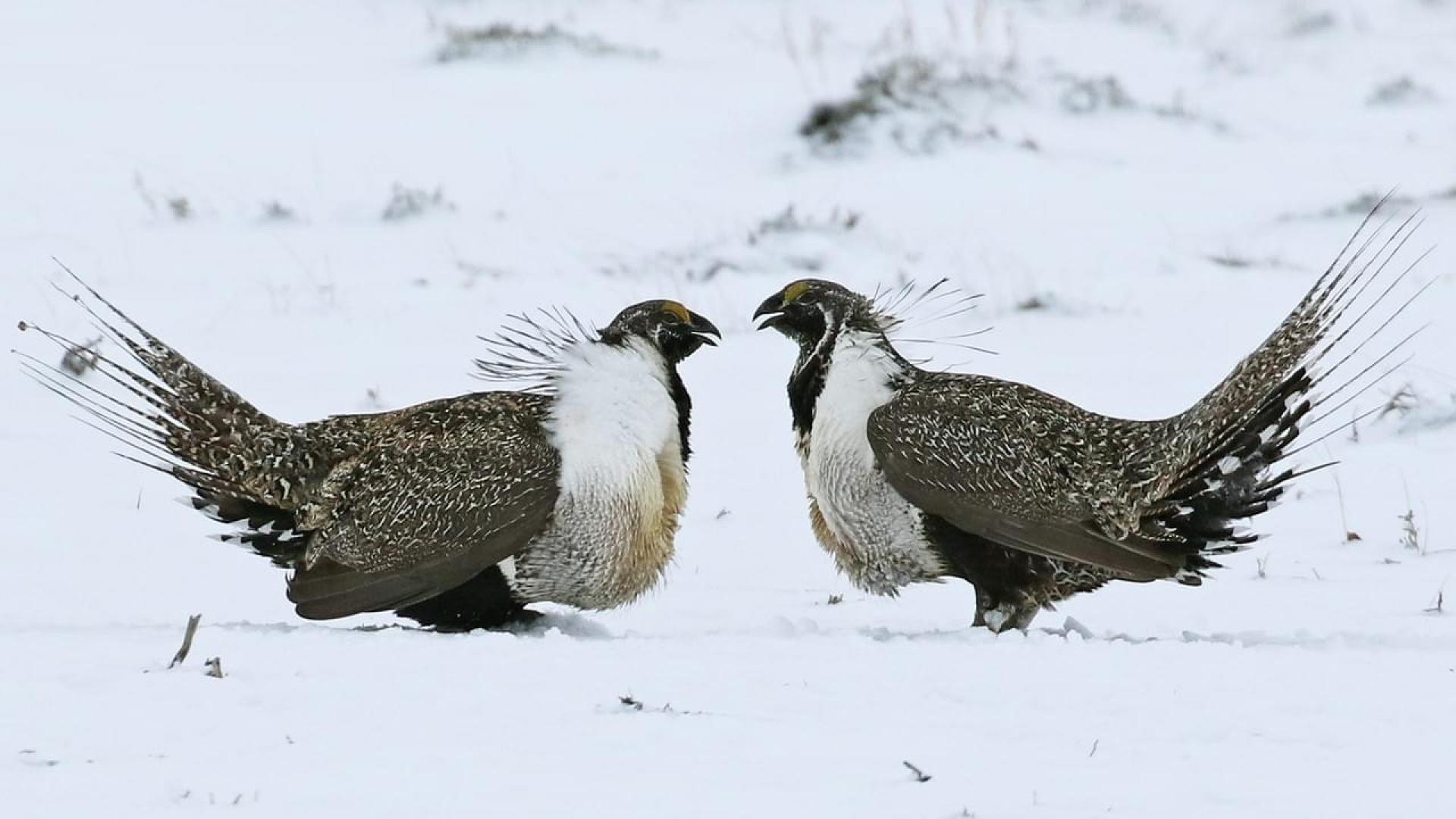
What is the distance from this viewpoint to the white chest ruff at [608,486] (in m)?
5.17

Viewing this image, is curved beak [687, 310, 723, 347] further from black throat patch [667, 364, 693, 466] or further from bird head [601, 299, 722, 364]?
black throat patch [667, 364, 693, 466]

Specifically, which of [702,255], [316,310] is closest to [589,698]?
[316,310]

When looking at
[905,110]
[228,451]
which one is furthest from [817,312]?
[905,110]

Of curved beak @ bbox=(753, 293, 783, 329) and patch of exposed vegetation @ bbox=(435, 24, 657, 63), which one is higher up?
patch of exposed vegetation @ bbox=(435, 24, 657, 63)

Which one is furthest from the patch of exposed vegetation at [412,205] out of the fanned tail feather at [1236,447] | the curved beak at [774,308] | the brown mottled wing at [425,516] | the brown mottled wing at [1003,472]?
the fanned tail feather at [1236,447]

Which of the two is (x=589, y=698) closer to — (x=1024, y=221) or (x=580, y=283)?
(x=580, y=283)

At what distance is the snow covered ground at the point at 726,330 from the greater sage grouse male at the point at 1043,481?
0.83 ft

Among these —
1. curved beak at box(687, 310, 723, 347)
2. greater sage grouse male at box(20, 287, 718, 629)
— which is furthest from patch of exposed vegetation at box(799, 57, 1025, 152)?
greater sage grouse male at box(20, 287, 718, 629)

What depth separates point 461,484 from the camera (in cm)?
512

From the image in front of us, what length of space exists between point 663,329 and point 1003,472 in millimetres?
1032

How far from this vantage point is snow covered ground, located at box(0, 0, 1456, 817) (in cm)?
362

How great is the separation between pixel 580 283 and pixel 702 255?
735 millimetres

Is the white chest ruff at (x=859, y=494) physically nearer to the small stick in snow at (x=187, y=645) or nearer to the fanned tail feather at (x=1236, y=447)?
the fanned tail feather at (x=1236, y=447)

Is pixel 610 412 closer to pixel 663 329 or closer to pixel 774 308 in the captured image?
pixel 663 329
